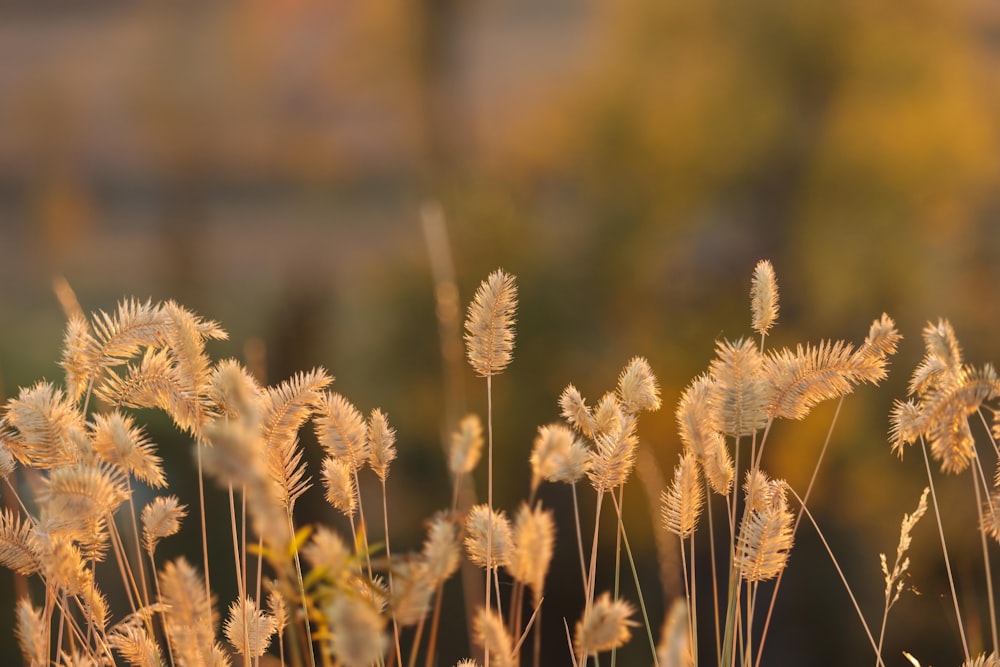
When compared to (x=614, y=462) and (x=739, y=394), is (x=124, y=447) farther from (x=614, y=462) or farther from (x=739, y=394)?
(x=739, y=394)

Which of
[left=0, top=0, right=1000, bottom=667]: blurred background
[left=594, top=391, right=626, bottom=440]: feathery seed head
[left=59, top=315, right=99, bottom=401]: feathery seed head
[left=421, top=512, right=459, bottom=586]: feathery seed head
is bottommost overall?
[left=421, top=512, right=459, bottom=586]: feathery seed head

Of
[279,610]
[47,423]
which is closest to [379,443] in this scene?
[279,610]

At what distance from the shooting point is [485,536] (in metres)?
1.20

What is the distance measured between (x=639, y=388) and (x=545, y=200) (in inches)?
503

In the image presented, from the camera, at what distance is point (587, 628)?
84cm

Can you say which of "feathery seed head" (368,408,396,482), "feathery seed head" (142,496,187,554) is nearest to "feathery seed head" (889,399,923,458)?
"feathery seed head" (368,408,396,482)

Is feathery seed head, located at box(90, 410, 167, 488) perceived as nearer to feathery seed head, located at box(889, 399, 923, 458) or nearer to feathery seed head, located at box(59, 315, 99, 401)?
feathery seed head, located at box(59, 315, 99, 401)

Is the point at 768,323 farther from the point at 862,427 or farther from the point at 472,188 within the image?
the point at 472,188

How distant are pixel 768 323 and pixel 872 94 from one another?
503 inches

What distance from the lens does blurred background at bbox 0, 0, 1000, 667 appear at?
11.5 metres

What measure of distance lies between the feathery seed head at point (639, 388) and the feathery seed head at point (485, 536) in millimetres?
→ 217

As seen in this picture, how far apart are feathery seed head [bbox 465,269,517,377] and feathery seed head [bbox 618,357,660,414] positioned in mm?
154

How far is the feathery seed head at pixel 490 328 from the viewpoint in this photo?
1.19 metres

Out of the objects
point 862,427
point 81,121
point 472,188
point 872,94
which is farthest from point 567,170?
point 81,121
